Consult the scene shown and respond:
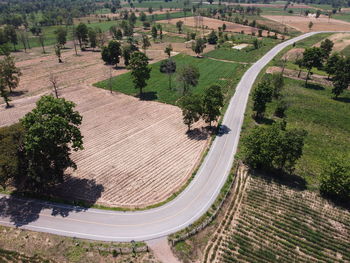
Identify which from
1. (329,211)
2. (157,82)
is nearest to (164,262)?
(329,211)

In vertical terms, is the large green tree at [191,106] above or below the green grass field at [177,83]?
above

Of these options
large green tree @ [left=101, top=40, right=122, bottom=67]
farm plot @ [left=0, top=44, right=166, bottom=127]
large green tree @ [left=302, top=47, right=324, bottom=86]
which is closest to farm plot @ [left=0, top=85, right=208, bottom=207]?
farm plot @ [left=0, top=44, right=166, bottom=127]

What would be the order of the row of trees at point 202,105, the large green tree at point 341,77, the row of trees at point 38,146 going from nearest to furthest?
the row of trees at point 38,146, the row of trees at point 202,105, the large green tree at point 341,77

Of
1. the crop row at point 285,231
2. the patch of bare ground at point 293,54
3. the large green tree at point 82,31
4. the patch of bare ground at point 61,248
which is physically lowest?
the crop row at point 285,231

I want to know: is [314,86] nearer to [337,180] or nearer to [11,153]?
[337,180]

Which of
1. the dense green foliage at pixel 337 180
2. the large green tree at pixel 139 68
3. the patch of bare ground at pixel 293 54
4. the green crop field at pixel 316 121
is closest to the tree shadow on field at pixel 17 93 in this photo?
the large green tree at pixel 139 68

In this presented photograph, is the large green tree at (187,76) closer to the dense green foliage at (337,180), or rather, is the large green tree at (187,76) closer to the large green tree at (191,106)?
the large green tree at (191,106)

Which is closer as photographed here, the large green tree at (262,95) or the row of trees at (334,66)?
the large green tree at (262,95)
